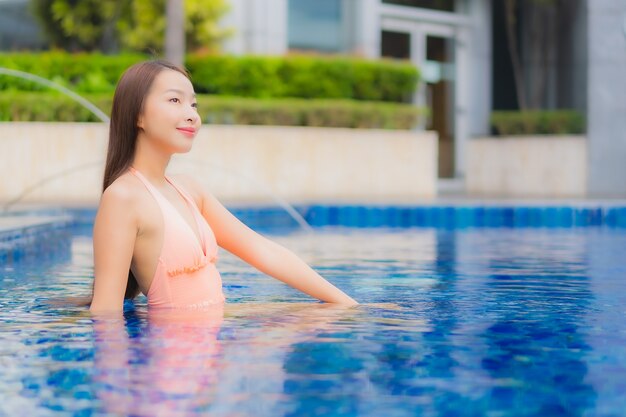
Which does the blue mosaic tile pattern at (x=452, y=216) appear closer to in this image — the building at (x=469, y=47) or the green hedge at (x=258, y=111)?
the green hedge at (x=258, y=111)

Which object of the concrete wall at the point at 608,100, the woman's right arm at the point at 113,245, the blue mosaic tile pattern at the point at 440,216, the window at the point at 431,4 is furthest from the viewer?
the window at the point at 431,4

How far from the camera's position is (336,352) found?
3.46 metres

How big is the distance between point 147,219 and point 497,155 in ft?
51.0

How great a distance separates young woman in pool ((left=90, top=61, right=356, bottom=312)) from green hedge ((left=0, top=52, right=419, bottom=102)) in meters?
10.5

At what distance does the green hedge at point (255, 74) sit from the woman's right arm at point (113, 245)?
10.7 metres

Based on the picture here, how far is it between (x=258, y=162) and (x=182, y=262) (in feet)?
36.2

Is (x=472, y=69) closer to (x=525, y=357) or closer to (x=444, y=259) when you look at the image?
(x=444, y=259)

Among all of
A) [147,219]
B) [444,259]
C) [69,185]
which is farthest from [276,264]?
[69,185]

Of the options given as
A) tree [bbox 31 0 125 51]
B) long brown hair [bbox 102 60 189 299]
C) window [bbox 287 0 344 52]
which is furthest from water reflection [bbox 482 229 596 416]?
window [bbox 287 0 344 52]

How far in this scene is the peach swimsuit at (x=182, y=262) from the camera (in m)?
3.80

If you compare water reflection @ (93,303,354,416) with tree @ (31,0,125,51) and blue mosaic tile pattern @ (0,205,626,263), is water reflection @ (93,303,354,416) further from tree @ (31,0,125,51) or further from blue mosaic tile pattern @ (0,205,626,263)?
tree @ (31,0,125,51)

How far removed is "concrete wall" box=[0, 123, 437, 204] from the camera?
13695 millimetres

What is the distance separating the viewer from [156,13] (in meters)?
15.4

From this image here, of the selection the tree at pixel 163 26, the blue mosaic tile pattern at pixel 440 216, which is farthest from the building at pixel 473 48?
the blue mosaic tile pattern at pixel 440 216
